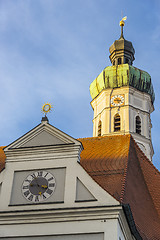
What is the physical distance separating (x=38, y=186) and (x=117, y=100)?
97.6 ft

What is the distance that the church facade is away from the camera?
48.5 ft

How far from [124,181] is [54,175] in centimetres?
223

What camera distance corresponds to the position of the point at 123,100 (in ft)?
148

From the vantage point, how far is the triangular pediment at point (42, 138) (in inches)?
664

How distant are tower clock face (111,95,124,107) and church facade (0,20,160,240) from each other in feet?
79.3

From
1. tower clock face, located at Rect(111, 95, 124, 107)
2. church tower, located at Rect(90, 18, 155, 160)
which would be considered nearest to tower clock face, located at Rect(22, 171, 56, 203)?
church tower, located at Rect(90, 18, 155, 160)

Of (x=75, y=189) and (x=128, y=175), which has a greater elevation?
(x=128, y=175)

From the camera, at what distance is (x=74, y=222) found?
14.9m

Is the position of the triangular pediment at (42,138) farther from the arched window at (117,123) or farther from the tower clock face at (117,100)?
the tower clock face at (117,100)

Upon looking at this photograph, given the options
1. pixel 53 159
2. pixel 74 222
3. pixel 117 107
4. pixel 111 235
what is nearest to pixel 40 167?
pixel 53 159

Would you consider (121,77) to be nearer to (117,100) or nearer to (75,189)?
(117,100)

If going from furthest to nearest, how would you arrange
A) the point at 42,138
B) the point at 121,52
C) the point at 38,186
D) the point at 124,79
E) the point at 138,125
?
the point at 121,52 → the point at 124,79 → the point at 138,125 → the point at 42,138 → the point at 38,186

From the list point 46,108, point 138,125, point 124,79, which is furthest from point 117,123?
point 46,108

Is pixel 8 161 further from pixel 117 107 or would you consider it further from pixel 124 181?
pixel 117 107
